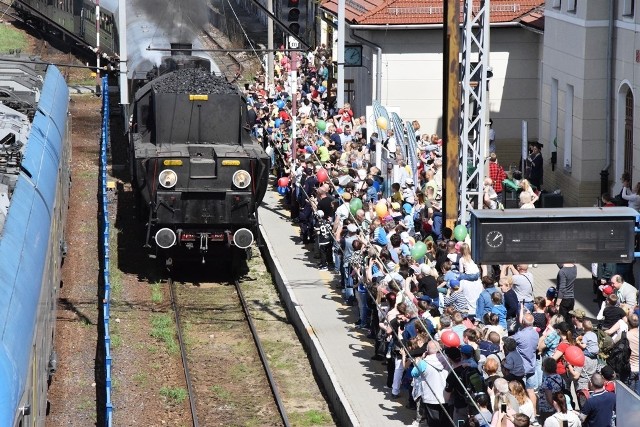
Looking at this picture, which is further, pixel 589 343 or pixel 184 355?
pixel 184 355

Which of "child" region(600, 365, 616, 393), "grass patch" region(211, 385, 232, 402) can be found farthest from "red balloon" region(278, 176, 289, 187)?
"child" region(600, 365, 616, 393)

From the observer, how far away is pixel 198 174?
22500mm

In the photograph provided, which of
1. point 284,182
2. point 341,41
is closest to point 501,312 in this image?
point 284,182

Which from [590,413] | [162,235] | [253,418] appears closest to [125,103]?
[162,235]

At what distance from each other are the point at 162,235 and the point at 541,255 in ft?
36.9

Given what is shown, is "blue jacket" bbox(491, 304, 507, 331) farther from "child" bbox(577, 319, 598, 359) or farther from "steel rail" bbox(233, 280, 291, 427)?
"steel rail" bbox(233, 280, 291, 427)

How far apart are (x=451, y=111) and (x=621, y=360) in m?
5.41

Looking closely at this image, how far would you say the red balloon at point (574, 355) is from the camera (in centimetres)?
1447

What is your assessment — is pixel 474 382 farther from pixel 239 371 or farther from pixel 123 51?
pixel 123 51

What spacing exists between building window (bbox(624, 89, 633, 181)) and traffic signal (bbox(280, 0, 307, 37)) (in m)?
7.55

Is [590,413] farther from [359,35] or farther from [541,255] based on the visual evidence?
[359,35]

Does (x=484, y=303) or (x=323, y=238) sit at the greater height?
(x=484, y=303)

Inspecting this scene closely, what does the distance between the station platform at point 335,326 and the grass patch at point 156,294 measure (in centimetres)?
204

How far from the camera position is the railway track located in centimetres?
1784
